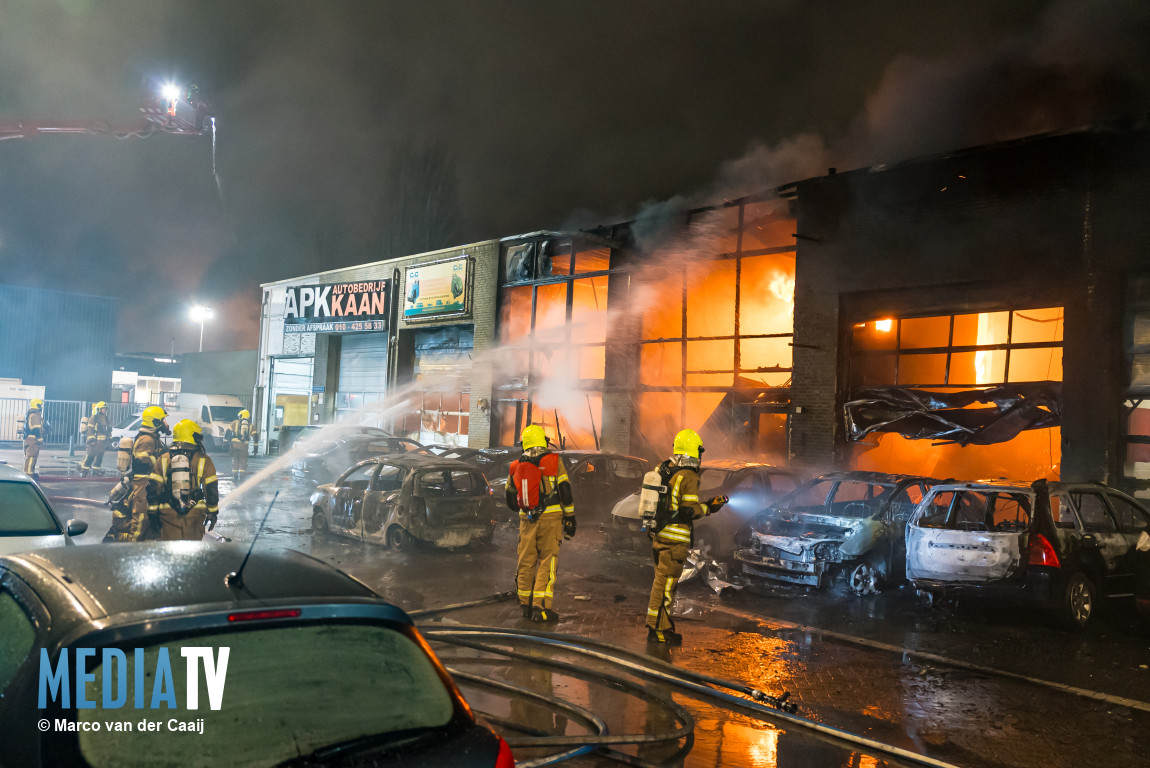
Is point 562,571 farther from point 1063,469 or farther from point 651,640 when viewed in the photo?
point 1063,469

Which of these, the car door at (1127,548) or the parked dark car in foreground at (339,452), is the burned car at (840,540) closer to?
the car door at (1127,548)

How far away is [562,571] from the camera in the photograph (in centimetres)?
1039

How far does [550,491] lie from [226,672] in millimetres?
5740

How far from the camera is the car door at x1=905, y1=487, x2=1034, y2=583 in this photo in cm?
784

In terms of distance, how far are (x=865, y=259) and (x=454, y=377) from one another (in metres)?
13.5

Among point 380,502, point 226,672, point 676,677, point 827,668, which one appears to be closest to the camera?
point 226,672

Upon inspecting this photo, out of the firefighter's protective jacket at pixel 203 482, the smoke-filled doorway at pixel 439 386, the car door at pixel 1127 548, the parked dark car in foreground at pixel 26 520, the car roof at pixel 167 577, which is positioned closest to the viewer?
the car roof at pixel 167 577

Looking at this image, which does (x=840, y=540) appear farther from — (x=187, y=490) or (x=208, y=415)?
(x=208, y=415)

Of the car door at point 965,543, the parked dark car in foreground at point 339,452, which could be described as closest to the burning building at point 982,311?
the car door at point 965,543

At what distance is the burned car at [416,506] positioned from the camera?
1089 centimetres

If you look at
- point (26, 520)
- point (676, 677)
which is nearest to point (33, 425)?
point (26, 520)

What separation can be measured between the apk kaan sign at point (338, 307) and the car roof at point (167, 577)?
23.3 meters

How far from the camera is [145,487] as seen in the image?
25.6ft

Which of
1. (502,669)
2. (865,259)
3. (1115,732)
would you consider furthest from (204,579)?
(865,259)
